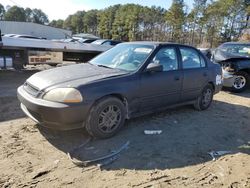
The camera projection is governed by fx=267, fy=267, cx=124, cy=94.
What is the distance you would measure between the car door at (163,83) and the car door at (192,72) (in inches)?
8.5

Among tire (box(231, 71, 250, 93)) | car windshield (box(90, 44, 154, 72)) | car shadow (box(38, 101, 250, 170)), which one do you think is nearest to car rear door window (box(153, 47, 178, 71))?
car windshield (box(90, 44, 154, 72))

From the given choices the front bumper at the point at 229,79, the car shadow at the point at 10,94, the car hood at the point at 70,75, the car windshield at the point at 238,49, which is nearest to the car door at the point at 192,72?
the car hood at the point at 70,75

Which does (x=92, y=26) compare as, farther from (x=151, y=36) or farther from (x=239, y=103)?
(x=239, y=103)

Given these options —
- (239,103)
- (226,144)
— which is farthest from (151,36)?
(226,144)

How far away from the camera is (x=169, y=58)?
5.19 meters

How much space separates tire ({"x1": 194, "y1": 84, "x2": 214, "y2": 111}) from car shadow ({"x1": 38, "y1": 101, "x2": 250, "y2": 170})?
0.38 m

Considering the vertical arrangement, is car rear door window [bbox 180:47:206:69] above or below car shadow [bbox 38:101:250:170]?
above

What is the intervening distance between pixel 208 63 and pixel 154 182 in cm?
383

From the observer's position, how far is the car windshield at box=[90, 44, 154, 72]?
469cm

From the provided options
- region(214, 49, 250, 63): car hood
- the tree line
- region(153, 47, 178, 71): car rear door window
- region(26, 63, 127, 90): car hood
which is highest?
the tree line

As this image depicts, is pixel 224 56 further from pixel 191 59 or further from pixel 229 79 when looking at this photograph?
pixel 191 59

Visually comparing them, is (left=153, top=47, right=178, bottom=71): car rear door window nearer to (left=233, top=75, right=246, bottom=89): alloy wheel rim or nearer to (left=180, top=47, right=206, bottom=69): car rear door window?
(left=180, top=47, right=206, bottom=69): car rear door window

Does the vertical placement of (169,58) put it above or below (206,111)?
above

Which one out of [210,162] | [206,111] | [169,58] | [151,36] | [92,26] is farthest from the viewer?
[92,26]
